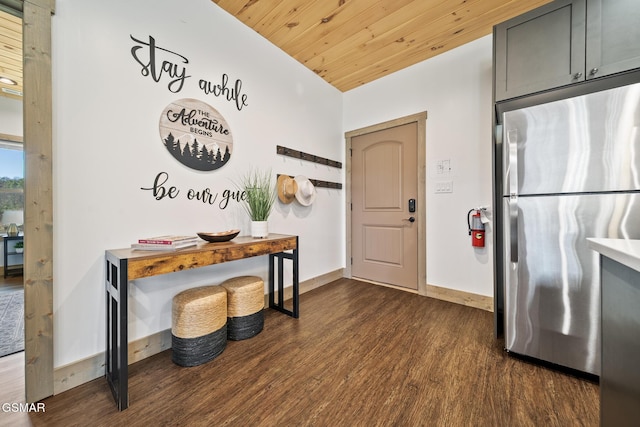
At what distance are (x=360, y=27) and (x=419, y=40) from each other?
681 millimetres

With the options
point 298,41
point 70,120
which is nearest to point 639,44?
point 298,41

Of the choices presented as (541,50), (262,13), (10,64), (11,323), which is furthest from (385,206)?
(10,64)

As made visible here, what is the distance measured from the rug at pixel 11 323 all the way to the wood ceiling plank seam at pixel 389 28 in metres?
3.85

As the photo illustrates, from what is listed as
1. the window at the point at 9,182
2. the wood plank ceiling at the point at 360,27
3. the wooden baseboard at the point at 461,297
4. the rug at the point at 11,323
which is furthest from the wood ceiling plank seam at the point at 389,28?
the window at the point at 9,182

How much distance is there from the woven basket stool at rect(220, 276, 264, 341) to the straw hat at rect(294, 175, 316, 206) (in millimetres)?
1159

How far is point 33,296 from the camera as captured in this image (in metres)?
1.29

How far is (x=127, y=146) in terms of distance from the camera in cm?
165

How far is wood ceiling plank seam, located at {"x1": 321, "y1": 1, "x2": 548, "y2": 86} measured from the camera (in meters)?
2.24

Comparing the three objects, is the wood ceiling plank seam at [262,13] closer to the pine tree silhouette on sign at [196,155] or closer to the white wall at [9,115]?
the pine tree silhouette on sign at [196,155]

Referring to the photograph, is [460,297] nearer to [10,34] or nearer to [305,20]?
[305,20]

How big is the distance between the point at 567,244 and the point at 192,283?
264 cm

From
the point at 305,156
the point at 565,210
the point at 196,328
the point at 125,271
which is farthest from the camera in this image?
the point at 305,156

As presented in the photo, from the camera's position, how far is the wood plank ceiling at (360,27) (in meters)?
2.13

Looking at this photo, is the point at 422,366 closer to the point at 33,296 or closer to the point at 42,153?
the point at 33,296
